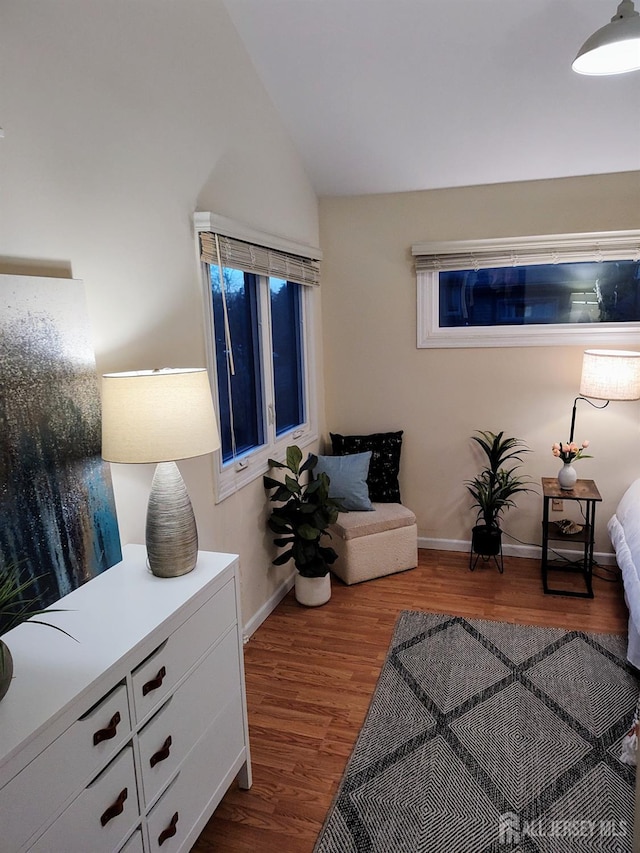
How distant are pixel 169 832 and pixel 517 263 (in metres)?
3.35

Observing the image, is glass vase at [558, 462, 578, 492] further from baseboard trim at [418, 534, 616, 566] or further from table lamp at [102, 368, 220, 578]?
table lamp at [102, 368, 220, 578]

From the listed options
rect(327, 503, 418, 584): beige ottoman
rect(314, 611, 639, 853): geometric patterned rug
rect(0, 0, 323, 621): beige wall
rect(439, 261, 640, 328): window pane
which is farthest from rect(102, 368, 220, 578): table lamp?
rect(439, 261, 640, 328): window pane

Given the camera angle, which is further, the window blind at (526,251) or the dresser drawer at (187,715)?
the window blind at (526,251)

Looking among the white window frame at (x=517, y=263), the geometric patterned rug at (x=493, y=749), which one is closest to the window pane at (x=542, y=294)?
the white window frame at (x=517, y=263)

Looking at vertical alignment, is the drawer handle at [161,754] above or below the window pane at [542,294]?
below

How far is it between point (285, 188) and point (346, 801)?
2957 mm

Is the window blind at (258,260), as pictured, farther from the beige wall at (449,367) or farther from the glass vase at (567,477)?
the glass vase at (567,477)

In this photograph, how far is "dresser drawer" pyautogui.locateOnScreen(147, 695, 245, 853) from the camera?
160 centimetres

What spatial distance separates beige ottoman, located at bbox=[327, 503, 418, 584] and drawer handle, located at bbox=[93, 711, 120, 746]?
7.31 feet

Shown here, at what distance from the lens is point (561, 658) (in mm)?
2805

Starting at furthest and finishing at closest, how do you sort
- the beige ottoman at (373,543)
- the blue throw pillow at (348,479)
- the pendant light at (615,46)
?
the blue throw pillow at (348,479)
the beige ottoman at (373,543)
the pendant light at (615,46)

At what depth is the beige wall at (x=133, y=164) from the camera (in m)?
1.62

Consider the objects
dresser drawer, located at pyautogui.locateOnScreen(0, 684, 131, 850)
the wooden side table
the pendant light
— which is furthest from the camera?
the wooden side table

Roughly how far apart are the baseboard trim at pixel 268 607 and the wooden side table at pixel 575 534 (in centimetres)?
151
